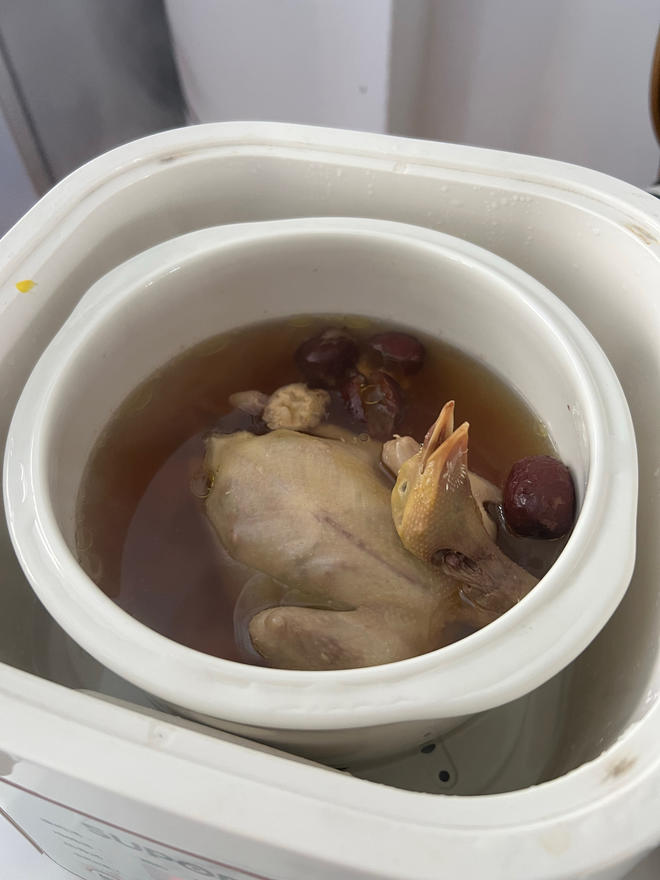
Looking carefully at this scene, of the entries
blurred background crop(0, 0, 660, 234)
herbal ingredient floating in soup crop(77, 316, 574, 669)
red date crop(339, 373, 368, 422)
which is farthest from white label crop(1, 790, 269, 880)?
blurred background crop(0, 0, 660, 234)

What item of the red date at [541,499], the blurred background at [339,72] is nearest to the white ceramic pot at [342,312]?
the red date at [541,499]

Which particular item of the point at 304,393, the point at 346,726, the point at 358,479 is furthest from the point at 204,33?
the point at 346,726

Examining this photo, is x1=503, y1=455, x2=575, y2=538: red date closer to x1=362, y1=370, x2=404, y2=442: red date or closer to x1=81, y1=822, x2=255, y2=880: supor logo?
x1=362, y1=370, x2=404, y2=442: red date

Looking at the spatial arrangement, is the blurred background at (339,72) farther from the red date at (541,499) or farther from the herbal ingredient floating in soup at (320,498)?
the red date at (541,499)

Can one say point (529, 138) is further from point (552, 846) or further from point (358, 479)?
point (552, 846)

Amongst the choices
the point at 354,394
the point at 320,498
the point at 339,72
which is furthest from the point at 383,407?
the point at 339,72
